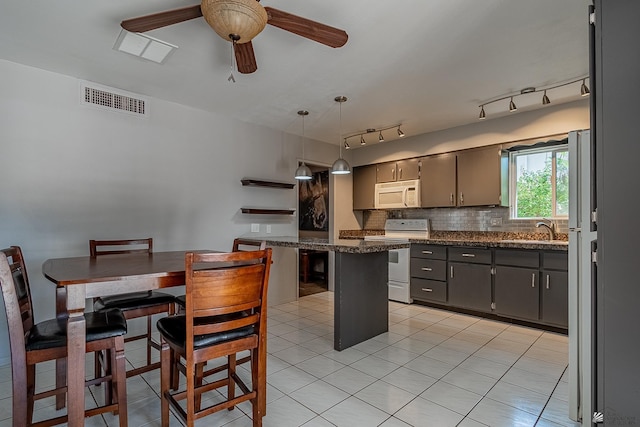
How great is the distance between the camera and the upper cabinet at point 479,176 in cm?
400

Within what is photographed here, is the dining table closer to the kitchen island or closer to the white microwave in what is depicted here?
the kitchen island

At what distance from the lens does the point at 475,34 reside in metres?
2.19

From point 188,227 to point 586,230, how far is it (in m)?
3.42

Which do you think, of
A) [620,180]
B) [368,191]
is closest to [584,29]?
[620,180]

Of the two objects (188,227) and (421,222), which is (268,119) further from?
(421,222)

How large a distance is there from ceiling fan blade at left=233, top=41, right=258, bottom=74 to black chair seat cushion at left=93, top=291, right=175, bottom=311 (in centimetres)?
165

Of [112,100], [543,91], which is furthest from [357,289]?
[112,100]

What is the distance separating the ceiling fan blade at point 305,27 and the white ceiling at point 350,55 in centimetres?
24

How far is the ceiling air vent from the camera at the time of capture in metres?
2.95

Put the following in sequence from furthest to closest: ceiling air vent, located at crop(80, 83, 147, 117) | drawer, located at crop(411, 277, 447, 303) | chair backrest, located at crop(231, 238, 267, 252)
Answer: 1. drawer, located at crop(411, 277, 447, 303)
2. ceiling air vent, located at crop(80, 83, 147, 117)
3. chair backrest, located at crop(231, 238, 267, 252)

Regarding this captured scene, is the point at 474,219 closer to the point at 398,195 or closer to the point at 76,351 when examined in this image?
the point at 398,195

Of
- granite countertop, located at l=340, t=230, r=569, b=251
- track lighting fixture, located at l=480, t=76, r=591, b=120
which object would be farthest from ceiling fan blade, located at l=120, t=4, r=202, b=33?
granite countertop, located at l=340, t=230, r=569, b=251

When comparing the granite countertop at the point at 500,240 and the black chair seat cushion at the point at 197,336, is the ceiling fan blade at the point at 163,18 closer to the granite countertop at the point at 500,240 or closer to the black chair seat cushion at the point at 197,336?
the black chair seat cushion at the point at 197,336

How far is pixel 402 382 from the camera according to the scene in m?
2.28
